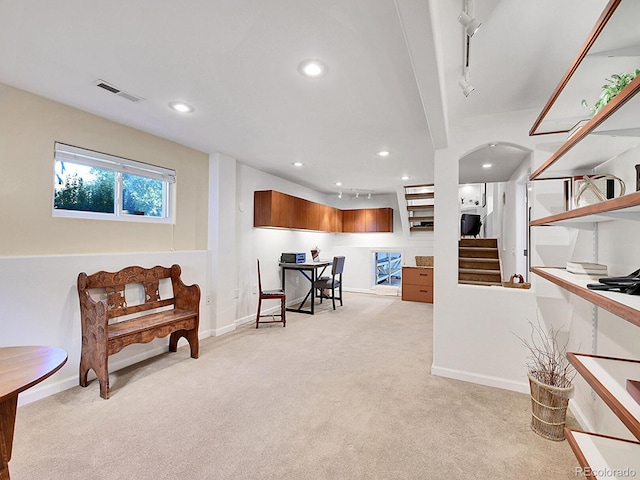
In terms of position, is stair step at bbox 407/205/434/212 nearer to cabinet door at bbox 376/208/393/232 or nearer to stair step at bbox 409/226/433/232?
stair step at bbox 409/226/433/232

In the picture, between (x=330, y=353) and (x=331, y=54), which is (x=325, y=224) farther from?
(x=331, y=54)

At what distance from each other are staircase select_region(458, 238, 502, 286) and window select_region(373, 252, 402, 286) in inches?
95.2

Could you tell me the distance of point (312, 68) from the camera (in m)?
1.99

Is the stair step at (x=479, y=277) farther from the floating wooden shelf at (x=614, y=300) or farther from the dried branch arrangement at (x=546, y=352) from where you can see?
the floating wooden shelf at (x=614, y=300)

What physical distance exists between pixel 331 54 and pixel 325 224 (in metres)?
4.98

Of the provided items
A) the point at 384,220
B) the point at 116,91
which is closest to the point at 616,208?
the point at 116,91

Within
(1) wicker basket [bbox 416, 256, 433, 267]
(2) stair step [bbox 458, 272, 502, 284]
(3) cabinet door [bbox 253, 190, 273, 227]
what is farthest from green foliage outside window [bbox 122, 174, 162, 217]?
(1) wicker basket [bbox 416, 256, 433, 267]

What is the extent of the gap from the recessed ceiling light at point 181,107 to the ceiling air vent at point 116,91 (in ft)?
0.81

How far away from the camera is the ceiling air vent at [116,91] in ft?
7.28

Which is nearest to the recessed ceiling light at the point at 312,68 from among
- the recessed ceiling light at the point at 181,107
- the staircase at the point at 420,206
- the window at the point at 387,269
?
the recessed ceiling light at the point at 181,107

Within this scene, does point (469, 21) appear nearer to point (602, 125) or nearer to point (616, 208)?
point (602, 125)

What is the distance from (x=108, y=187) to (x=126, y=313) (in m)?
1.29

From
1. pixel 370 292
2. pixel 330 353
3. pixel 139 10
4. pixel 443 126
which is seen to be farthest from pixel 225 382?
pixel 370 292

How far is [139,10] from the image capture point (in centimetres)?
151
